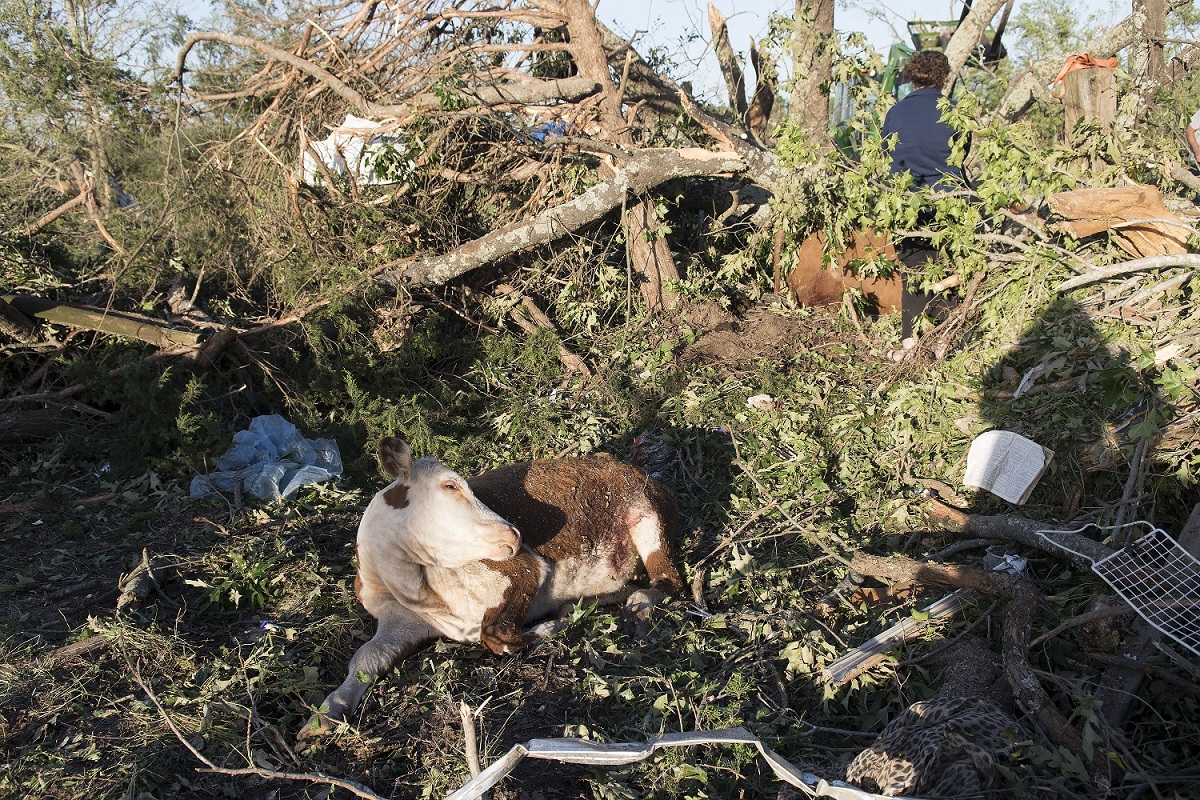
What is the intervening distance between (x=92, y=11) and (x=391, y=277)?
30.8 feet

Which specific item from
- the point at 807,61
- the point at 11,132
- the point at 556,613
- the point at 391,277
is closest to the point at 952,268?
the point at 807,61

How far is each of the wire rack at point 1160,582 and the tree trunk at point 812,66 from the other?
5158mm

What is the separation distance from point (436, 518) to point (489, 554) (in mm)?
286

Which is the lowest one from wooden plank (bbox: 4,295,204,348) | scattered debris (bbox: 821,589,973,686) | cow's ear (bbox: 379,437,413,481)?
scattered debris (bbox: 821,589,973,686)

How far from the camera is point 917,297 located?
6.59 m

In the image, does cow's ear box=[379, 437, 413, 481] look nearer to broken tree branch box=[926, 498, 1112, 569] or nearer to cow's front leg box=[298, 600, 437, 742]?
cow's front leg box=[298, 600, 437, 742]

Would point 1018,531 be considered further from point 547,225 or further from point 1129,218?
point 547,225

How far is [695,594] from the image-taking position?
4.34 m

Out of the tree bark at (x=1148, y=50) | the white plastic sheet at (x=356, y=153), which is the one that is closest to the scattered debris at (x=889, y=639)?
the white plastic sheet at (x=356, y=153)

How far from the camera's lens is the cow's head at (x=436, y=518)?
12.1 ft

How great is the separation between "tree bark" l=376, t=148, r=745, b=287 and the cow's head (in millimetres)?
3569

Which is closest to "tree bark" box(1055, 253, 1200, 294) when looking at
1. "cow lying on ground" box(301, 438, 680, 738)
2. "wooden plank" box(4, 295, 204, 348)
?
"cow lying on ground" box(301, 438, 680, 738)

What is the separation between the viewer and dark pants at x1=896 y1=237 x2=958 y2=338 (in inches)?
252

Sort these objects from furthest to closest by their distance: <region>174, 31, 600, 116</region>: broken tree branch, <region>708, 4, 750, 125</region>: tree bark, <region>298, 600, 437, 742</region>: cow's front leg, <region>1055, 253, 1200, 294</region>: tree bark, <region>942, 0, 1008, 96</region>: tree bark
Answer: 1. <region>942, 0, 1008, 96</region>: tree bark
2. <region>708, 4, 750, 125</region>: tree bark
3. <region>174, 31, 600, 116</region>: broken tree branch
4. <region>1055, 253, 1200, 294</region>: tree bark
5. <region>298, 600, 437, 742</region>: cow's front leg
